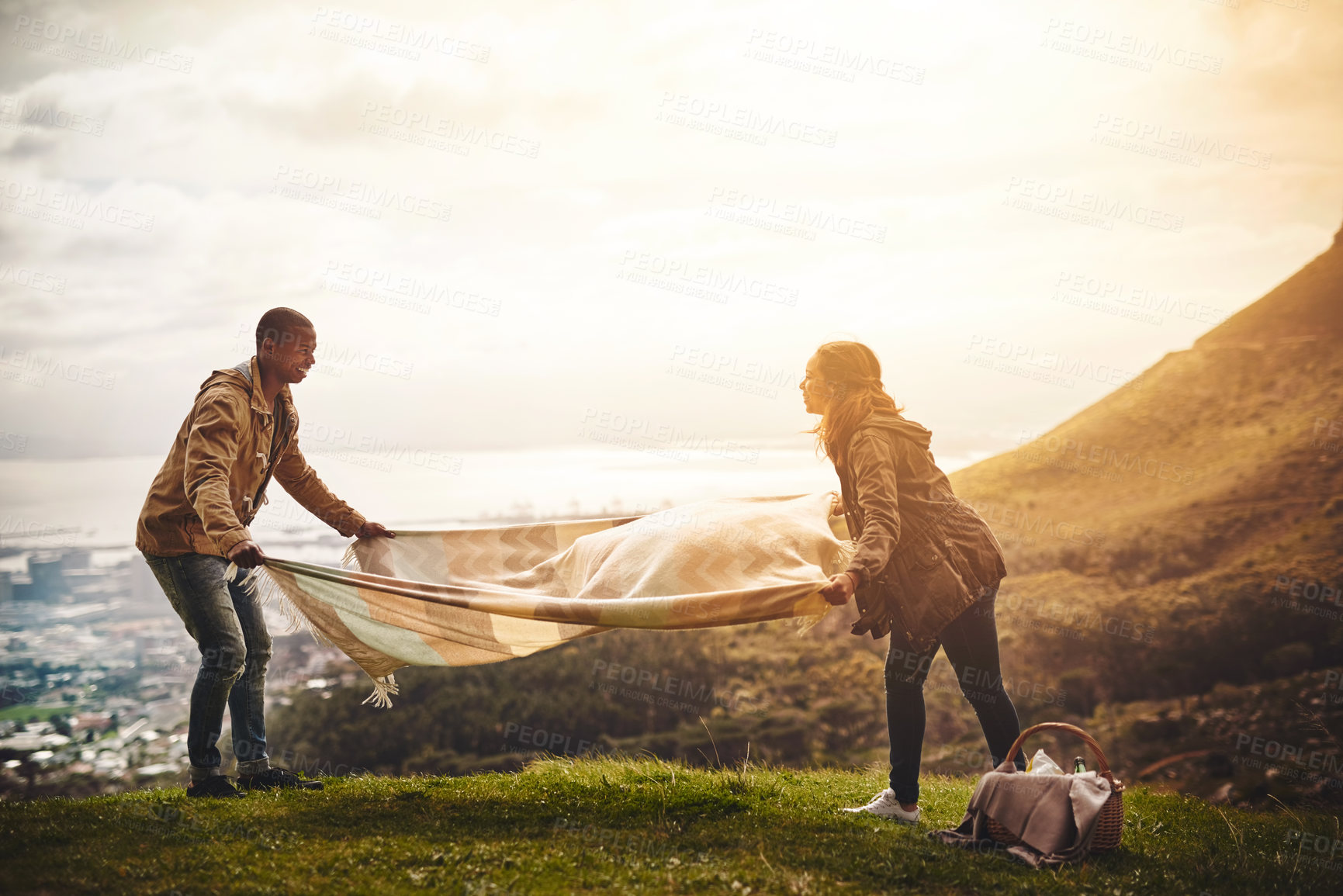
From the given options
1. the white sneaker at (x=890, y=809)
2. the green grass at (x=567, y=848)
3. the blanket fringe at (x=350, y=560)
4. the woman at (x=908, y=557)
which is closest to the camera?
the green grass at (x=567, y=848)

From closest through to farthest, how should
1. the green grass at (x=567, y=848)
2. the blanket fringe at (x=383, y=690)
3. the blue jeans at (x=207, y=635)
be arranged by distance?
the green grass at (x=567, y=848) < the blue jeans at (x=207, y=635) < the blanket fringe at (x=383, y=690)

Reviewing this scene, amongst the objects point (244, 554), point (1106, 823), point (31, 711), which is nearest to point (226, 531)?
point (244, 554)

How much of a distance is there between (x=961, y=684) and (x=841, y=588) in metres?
0.97

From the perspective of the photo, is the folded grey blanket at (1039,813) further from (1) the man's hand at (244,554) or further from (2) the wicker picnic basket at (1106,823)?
(1) the man's hand at (244,554)

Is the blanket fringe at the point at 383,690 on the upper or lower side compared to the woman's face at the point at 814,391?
lower

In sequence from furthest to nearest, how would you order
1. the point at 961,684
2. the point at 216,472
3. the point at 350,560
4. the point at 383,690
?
the point at 350,560 < the point at 383,690 < the point at 961,684 < the point at 216,472

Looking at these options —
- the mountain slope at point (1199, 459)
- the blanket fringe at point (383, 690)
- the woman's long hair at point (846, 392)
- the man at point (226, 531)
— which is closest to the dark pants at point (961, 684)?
the woman's long hair at point (846, 392)

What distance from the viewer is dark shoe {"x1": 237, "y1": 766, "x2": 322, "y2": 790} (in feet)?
13.3

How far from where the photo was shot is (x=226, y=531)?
135 inches

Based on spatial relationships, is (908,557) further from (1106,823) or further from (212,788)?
(212,788)

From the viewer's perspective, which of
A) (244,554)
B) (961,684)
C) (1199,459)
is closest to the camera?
(244,554)

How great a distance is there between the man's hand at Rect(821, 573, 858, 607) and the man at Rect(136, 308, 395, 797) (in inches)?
97.2

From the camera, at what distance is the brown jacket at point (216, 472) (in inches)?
137

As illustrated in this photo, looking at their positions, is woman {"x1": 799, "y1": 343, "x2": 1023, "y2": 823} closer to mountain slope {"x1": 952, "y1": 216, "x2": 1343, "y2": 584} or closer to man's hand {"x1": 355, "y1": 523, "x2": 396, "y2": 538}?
man's hand {"x1": 355, "y1": 523, "x2": 396, "y2": 538}
